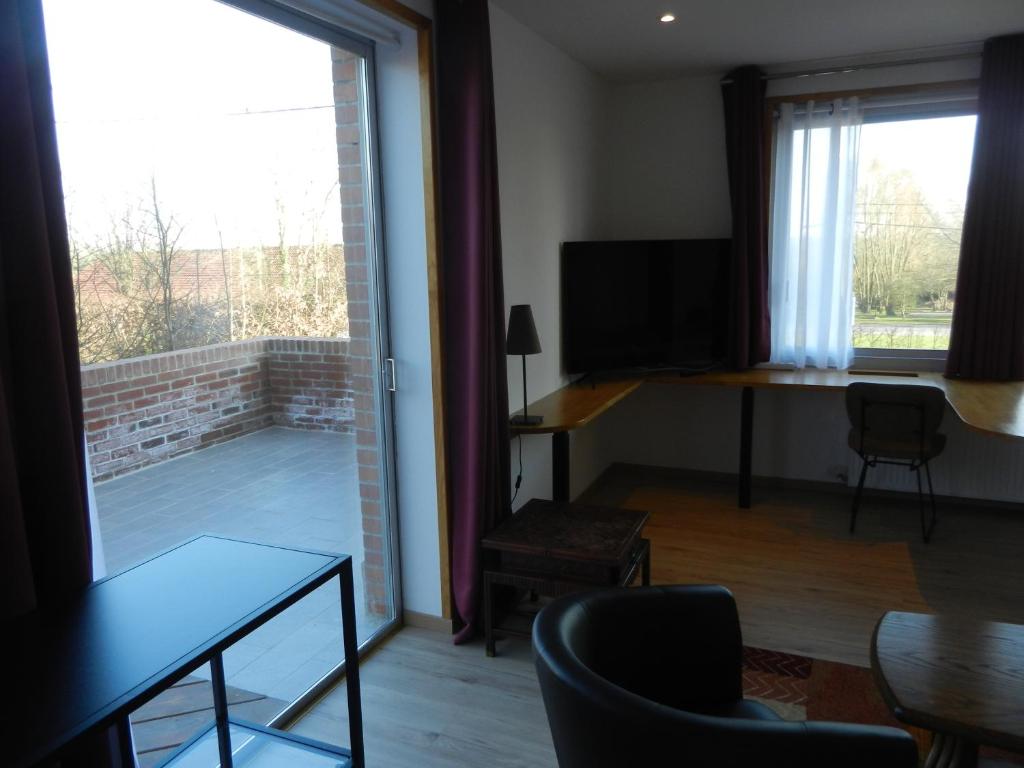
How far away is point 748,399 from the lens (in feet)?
13.9

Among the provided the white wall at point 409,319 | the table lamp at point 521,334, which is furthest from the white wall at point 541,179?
the white wall at point 409,319

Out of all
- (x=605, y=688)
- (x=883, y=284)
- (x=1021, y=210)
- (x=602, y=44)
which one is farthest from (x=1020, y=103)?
(x=605, y=688)

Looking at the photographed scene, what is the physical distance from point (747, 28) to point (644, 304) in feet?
4.81

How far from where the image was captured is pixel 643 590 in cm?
180

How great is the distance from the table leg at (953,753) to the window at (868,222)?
3.05 metres

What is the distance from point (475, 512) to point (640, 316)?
6.27 feet

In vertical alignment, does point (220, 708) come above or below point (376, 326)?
below

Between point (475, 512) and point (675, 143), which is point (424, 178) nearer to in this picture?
point (475, 512)

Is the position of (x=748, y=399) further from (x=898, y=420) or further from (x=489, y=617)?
(x=489, y=617)

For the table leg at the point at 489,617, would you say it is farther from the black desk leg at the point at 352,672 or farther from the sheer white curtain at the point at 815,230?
the sheer white curtain at the point at 815,230

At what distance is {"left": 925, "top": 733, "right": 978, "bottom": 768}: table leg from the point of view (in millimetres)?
1505

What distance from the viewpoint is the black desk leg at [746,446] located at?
4.25 metres

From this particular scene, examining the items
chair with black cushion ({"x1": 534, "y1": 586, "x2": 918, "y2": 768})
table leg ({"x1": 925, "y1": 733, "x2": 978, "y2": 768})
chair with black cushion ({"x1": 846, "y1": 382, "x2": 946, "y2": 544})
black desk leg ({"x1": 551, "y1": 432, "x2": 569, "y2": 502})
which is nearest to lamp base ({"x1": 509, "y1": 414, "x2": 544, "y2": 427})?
black desk leg ({"x1": 551, "y1": 432, "x2": 569, "y2": 502})

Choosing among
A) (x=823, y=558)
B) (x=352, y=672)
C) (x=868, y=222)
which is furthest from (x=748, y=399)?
(x=352, y=672)
